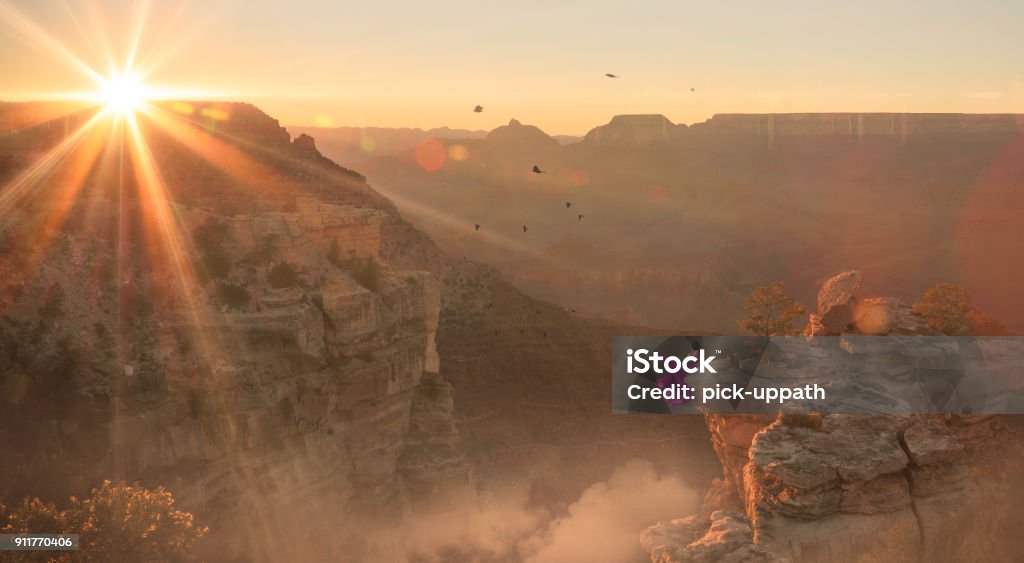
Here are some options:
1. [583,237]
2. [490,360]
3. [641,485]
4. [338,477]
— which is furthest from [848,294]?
[583,237]

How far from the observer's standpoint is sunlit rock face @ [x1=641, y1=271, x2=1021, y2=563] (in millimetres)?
19469

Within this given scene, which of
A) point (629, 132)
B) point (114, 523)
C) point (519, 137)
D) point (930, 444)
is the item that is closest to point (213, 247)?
point (114, 523)

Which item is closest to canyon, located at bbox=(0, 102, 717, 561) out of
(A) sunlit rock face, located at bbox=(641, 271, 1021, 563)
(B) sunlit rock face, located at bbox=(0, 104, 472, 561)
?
(B) sunlit rock face, located at bbox=(0, 104, 472, 561)

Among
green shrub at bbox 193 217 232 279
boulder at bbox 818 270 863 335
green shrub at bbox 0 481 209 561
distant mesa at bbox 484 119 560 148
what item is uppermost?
distant mesa at bbox 484 119 560 148

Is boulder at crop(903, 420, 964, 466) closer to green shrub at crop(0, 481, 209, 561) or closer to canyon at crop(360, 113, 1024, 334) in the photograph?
green shrub at crop(0, 481, 209, 561)

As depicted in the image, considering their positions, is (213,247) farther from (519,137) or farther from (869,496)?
(519,137)

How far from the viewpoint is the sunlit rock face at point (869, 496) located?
1947 cm

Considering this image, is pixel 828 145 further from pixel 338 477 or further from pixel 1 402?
pixel 1 402

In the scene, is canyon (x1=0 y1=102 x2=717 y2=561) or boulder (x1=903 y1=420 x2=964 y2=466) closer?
boulder (x1=903 y1=420 x2=964 y2=466)

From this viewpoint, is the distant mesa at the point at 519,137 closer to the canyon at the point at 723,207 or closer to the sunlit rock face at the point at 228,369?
the canyon at the point at 723,207

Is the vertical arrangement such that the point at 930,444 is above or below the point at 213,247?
below

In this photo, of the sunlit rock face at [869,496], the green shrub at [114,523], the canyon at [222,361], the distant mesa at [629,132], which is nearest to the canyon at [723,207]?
the distant mesa at [629,132]

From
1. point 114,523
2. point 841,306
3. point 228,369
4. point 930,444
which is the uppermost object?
point 841,306

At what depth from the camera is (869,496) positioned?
19.8m
